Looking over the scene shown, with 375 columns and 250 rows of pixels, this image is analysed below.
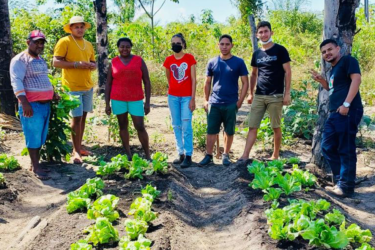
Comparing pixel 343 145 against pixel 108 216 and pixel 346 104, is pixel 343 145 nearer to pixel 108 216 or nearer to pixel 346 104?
pixel 346 104

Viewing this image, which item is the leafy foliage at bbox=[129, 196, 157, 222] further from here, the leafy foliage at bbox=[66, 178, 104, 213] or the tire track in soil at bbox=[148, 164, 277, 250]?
the leafy foliage at bbox=[66, 178, 104, 213]

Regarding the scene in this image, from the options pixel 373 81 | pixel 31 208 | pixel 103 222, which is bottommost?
pixel 31 208

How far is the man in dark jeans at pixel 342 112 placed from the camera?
13.7 ft

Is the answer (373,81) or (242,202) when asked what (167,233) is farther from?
(373,81)

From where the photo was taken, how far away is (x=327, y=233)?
2729 mm

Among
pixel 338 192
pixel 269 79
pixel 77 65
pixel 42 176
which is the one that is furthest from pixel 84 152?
pixel 338 192

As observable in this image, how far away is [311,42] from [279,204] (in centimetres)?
1518

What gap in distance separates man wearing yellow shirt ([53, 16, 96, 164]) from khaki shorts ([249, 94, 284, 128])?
2.30 meters

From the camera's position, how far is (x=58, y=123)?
17.4 feet

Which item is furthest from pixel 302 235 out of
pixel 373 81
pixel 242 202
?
pixel 373 81

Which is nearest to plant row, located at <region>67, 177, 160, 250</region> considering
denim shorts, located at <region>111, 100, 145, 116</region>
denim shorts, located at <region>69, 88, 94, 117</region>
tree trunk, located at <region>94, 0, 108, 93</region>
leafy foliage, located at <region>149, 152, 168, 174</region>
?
leafy foliage, located at <region>149, 152, 168, 174</region>

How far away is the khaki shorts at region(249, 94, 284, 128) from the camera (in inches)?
200

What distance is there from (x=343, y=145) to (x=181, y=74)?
2.20m

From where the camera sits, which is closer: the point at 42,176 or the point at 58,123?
the point at 42,176
